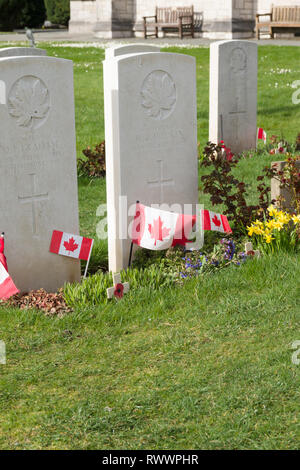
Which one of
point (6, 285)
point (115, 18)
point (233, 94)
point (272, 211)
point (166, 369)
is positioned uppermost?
point (115, 18)

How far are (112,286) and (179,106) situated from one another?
1769 mm

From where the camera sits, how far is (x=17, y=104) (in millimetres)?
4801

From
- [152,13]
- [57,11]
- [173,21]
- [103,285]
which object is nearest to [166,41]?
[173,21]

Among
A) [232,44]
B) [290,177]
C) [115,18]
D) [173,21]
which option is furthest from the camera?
[115,18]

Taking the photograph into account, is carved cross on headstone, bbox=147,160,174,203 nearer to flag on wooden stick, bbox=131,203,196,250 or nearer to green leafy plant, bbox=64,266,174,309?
flag on wooden stick, bbox=131,203,196,250

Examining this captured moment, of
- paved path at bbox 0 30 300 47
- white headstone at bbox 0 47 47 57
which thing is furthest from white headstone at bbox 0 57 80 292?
paved path at bbox 0 30 300 47

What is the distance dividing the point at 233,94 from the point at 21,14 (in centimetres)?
3423

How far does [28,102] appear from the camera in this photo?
4844mm

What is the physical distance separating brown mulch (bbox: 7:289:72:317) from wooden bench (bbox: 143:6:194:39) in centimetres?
2512

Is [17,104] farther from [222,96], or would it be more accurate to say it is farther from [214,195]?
[222,96]

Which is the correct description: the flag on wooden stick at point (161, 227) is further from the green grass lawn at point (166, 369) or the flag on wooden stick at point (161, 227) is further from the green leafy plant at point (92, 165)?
the green leafy plant at point (92, 165)

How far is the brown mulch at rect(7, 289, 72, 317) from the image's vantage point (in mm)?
4691

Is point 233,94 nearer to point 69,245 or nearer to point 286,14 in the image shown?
point 69,245
